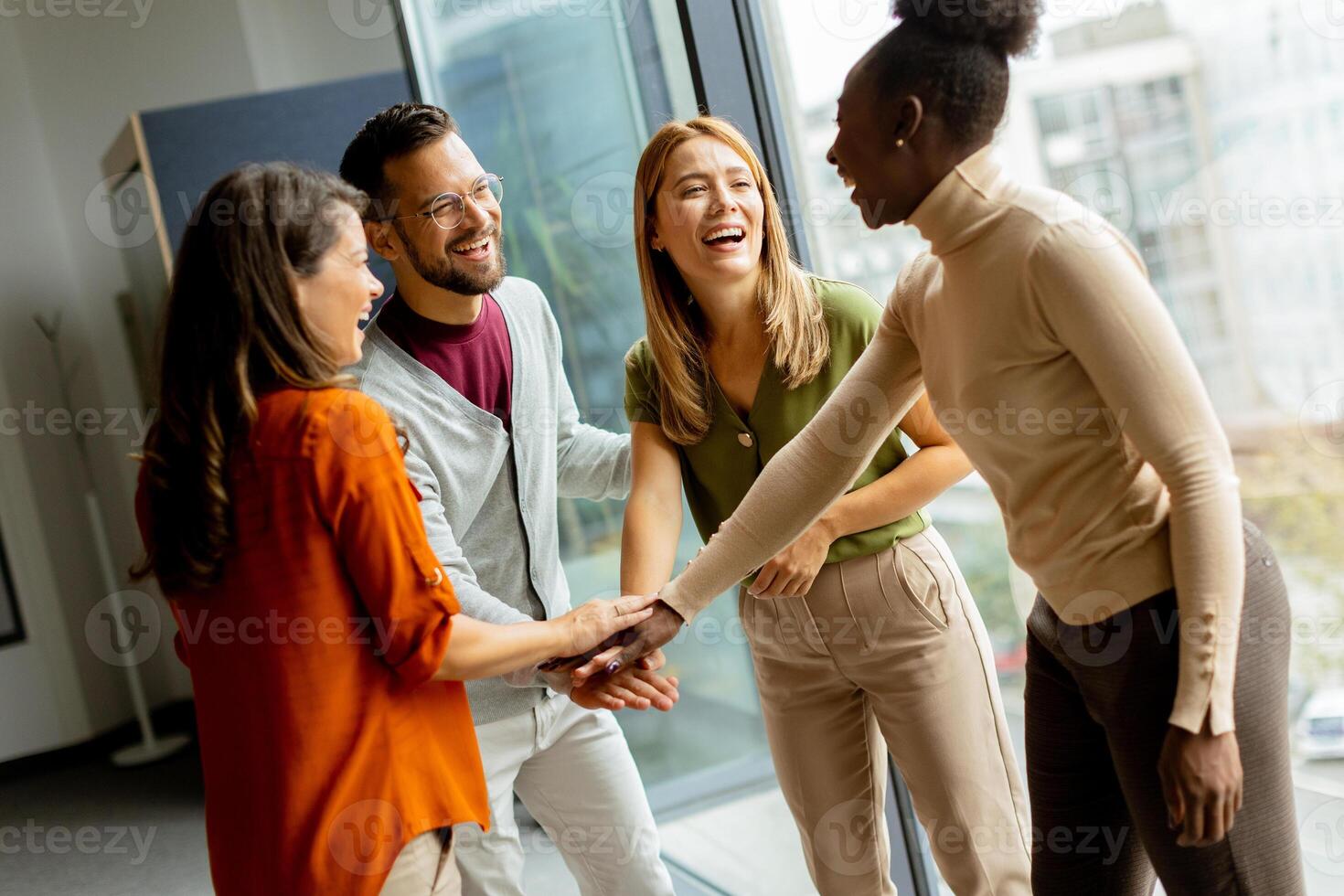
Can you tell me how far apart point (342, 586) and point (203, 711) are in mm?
242

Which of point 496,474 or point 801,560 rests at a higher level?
point 496,474

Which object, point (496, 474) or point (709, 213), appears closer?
point (709, 213)

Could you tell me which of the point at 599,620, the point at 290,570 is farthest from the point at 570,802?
the point at 290,570

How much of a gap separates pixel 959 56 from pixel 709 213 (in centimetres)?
60

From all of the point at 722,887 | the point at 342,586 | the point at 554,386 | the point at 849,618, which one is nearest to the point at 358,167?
the point at 554,386

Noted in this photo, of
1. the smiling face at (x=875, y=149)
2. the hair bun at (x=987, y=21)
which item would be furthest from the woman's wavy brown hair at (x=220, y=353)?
the hair bun at (x=987, y=21)

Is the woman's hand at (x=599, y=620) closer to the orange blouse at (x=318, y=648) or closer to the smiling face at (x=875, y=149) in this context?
the orange blouse at (x=318, y=648)

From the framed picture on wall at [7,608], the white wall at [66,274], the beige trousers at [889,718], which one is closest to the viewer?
the beige trousers at [889,718]

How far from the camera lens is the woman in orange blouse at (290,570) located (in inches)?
49.5

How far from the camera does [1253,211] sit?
68.1 inches

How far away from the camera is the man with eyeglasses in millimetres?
1854

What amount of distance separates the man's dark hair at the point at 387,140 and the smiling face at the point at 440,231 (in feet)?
0.05

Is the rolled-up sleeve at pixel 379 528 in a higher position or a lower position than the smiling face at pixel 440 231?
lower

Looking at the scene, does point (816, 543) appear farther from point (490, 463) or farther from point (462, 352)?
point (462, 352)
